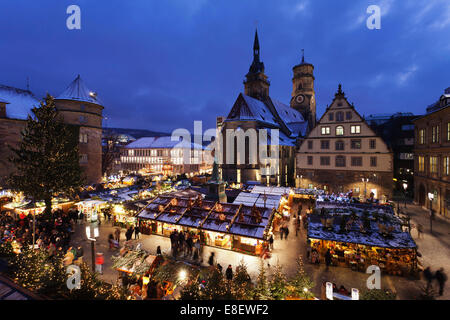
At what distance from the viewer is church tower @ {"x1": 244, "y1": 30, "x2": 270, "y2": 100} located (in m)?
57.9

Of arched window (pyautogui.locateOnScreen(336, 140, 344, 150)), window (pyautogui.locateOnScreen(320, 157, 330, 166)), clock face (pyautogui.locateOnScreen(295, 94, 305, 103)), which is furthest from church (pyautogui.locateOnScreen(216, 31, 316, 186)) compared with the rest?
clock face (pyautogui.locateOnScreen(295, 94, 305, 103))

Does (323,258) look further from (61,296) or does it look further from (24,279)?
(24,279)

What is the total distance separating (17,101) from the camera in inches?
1240

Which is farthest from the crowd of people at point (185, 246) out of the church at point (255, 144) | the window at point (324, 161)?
the window at point (324, 161)

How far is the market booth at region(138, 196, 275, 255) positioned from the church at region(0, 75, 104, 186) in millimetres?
15421

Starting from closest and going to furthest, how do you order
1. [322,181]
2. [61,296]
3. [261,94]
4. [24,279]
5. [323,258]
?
1. [61,296]
2. [24,279]
3. [323,258]
4. [322,181]
5. [261,94]

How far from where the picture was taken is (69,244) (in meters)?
A: 16.9

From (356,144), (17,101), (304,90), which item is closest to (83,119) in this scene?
(17,101)

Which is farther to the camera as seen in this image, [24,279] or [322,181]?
[322,181]

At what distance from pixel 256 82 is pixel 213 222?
50.6 m

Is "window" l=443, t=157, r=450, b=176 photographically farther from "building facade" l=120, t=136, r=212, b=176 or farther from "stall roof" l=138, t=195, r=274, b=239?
"building facade" l=120, t=136, r=212, b=176

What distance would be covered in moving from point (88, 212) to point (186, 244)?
44.1 ft
